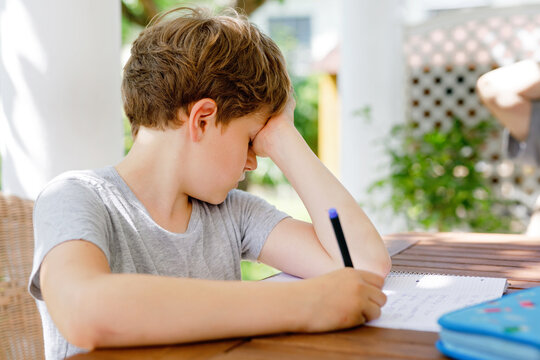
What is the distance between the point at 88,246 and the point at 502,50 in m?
4.04

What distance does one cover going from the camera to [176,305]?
813mm

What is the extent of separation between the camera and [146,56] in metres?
1.32

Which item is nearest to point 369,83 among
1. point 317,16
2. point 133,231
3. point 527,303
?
point 133,231

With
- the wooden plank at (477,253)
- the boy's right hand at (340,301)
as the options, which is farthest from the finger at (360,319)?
the wooden plank at (477,253)

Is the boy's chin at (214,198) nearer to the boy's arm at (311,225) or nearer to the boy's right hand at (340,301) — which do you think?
the boy's arm at (311,225)

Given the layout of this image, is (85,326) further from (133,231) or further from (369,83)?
(369,83)

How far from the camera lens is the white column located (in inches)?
163

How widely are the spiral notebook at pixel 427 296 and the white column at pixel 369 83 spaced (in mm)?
2916

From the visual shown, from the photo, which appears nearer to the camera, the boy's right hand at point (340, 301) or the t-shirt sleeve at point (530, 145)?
the boy's right hand at point (340, 301)

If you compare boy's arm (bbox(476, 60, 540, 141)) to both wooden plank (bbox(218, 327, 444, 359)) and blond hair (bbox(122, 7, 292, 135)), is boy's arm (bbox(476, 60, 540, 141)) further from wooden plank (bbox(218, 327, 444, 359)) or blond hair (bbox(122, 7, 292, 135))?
wooden plank (bbox(218, 327, 444, 359))

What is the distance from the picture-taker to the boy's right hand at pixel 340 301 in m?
0.85

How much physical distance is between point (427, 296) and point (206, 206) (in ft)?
1.91

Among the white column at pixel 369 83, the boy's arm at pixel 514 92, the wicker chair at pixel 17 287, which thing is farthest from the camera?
the white column at pixel 369 83

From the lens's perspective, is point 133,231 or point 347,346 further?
point 133,231
